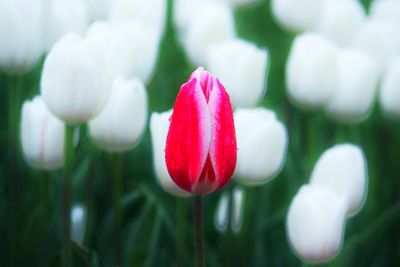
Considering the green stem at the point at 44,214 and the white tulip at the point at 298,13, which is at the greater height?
the white tulip at the point at 298,13

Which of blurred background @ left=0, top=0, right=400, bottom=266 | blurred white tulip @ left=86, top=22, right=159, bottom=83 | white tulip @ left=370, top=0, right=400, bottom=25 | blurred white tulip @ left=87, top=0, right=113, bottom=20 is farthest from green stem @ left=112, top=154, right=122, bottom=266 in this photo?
white tulip @ left=370, top=0, right=400, bottom=25

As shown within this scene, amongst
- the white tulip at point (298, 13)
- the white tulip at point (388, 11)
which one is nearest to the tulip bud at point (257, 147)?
the white tulip at point (298, 13)

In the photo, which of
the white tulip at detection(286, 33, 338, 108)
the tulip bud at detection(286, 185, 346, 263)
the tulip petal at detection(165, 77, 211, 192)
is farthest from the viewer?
the white tulip at detection(286, 33, 338, 108)

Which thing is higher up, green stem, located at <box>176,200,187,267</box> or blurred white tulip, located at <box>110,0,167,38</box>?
blurred white tulip, located at <box>110,0,167,38</box>

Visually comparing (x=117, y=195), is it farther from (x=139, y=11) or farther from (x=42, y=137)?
(x=139, y=11)

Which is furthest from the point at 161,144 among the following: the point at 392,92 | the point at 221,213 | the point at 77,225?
the point at 392,92

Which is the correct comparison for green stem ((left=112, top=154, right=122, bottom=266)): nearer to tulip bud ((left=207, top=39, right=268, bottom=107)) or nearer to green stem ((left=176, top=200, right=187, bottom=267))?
green stem ((left=176, top=200, right=187, bottom=267))

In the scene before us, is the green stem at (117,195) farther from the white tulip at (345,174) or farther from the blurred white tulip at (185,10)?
the blurred white tulip at (185,10)
